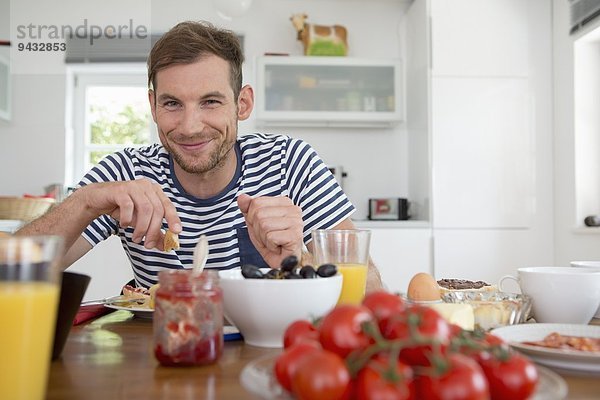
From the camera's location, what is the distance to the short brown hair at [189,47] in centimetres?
159

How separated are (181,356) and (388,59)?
3256mm

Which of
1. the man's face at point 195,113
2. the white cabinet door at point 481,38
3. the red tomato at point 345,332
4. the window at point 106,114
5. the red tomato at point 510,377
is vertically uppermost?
the white cabinet door at point 481,38

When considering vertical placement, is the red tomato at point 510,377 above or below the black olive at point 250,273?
below

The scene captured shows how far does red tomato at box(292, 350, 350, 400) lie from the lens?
46cm

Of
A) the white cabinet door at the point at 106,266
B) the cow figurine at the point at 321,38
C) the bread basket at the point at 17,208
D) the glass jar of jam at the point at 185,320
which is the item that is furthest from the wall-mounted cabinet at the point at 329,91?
the glass jar of jam at the point at 185,320

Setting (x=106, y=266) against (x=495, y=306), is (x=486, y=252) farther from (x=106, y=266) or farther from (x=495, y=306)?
(x=495, y=306)

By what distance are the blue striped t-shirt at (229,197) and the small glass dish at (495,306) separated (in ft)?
1.99

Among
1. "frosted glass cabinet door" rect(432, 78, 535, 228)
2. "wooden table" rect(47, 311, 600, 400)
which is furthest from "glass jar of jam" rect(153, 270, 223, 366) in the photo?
"frosted glass cabinet door" rect(432, 78, 535, 228)

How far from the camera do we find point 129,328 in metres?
0.98

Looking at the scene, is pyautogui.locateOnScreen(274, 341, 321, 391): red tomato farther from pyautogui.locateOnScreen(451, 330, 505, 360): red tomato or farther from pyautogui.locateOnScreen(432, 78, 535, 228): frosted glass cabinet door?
pyautogui.locateOnScreen(432, 78, 535, 228): frosted glass cabinet door

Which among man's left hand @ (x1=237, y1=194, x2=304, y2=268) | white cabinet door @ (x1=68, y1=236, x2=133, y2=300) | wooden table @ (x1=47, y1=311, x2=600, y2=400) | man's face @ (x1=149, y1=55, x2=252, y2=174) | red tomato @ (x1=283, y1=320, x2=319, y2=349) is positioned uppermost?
man's face @ (x1=149, y1=55, x2=252, y2=174)

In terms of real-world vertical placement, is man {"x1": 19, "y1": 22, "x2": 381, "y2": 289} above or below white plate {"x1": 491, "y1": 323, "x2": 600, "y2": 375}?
above

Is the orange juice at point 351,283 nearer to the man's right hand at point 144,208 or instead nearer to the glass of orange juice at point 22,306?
the man's right hand at point 144,208

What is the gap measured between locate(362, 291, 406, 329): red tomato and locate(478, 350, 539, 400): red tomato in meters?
0.09
